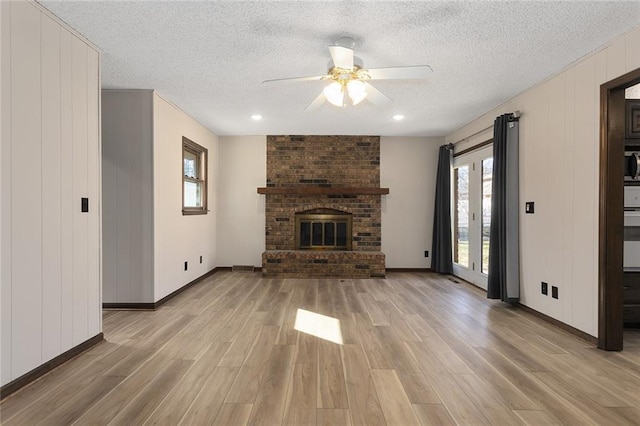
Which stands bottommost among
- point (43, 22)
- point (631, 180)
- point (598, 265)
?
point (598, 265)

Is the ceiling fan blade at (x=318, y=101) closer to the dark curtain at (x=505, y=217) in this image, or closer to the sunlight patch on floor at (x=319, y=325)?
the sunlight patch on floor at (x=319, y=325)

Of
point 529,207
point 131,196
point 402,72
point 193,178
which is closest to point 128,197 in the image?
point 131,196

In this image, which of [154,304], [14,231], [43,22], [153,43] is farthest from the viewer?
[154,304]

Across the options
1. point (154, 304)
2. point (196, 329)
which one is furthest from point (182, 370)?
point (154, 304)

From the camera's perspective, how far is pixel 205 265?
5660mm

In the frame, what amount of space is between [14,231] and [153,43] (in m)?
1.69

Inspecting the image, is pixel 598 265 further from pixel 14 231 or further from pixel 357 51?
pixel 14 231

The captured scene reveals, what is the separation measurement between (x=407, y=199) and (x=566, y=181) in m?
3.19

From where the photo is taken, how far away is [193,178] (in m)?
5.26

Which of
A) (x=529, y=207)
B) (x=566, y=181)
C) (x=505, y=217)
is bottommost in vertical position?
(x=505, y=217)

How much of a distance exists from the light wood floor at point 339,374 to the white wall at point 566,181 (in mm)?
382

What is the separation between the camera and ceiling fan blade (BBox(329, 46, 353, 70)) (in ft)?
7.59

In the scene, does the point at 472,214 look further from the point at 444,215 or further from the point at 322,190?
the point at 322,190

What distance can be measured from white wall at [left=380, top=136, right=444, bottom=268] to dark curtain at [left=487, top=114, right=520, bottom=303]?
83.7 inches
